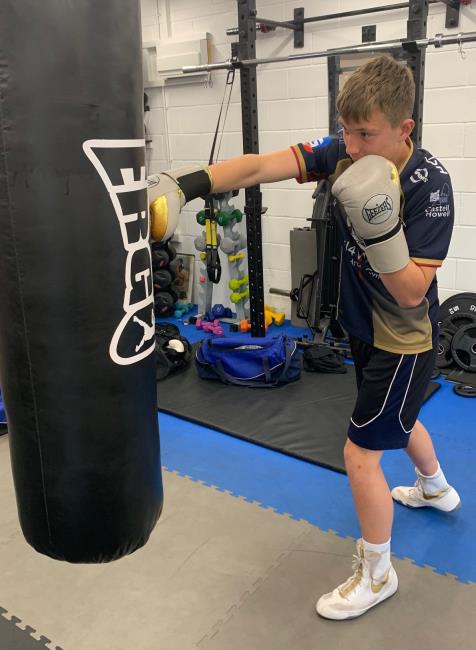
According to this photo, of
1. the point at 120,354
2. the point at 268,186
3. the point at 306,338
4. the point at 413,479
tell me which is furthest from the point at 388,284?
the point at 268,186

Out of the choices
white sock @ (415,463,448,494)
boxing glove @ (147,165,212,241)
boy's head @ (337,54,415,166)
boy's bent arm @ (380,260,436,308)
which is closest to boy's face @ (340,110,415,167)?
boy's head @ (337,54,415,166)

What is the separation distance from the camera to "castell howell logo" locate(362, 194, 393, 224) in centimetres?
149

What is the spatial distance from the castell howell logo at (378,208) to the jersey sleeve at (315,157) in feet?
1.85

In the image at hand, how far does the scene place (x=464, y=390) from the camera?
3.61 metres

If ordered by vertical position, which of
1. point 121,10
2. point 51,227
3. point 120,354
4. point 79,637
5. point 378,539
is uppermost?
point 121,10

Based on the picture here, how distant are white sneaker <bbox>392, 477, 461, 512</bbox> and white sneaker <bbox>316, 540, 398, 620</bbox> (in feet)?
1.73

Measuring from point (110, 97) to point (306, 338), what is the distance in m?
3.52

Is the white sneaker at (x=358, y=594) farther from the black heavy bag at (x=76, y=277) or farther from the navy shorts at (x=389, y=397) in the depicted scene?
the black heavy bag at (x=76, y=277)

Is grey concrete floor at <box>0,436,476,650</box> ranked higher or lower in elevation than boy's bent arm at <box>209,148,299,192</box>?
lower

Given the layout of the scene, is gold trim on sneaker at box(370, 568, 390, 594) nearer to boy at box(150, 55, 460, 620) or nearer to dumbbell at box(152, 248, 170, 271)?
boy at box(150, 55, 460, 620)

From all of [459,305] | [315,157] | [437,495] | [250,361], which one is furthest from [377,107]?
[459,305]

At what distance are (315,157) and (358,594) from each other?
147 centimetres

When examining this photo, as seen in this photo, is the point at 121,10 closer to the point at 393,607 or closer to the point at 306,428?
the point at 393,607

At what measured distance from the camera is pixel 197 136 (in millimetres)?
5426
